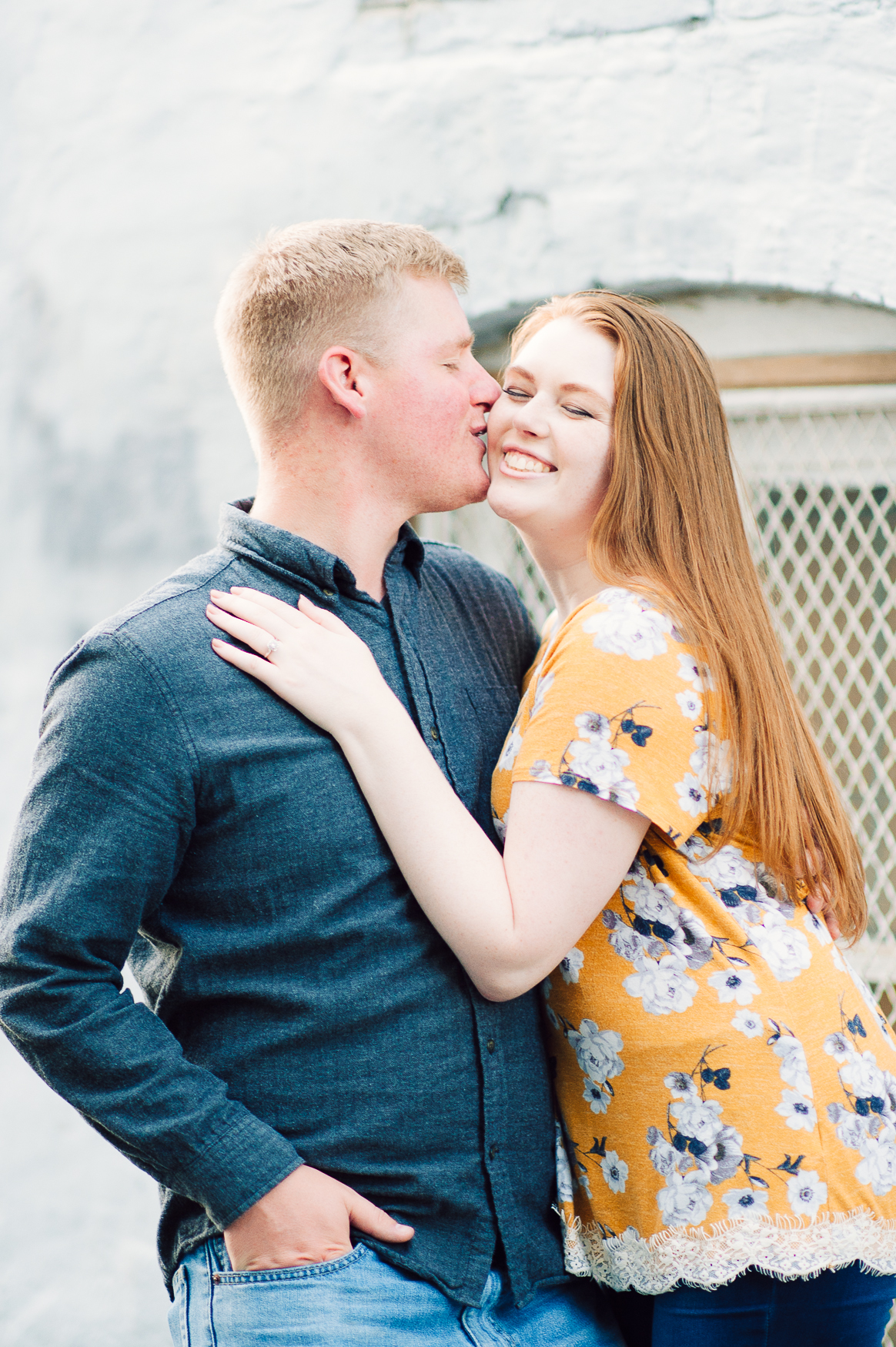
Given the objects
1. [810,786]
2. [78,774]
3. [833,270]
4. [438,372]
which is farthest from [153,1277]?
[833,270]

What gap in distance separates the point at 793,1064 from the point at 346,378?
125 centimetres

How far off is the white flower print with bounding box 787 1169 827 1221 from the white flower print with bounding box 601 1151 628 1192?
0.76 feet

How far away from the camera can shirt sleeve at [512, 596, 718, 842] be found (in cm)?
157

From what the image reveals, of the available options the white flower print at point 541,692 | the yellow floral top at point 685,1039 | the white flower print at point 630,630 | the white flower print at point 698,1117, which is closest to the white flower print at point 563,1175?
the yellow floral top at point 685,1039

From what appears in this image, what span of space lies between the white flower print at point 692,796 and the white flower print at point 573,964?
0.28m

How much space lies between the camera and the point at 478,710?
1.91m

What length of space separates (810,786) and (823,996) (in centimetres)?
32

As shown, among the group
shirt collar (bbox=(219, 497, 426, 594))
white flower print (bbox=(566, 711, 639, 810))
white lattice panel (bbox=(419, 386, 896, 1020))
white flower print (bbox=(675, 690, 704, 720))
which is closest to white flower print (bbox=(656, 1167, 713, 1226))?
white flower print (bbox=(566, 711, 639, 810))

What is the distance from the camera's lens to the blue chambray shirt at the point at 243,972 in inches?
58.6

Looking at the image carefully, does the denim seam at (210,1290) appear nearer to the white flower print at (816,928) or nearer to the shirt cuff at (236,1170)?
the shirt cuff at (236,1170)

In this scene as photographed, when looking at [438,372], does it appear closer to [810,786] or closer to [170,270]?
[810,786]

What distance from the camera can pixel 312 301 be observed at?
1.85 m

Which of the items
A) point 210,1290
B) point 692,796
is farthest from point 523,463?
point 210,1290

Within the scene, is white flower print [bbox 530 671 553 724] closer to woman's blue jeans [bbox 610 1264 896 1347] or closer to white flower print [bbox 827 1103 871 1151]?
white flower print [bbox 827 1103 871 1151]
